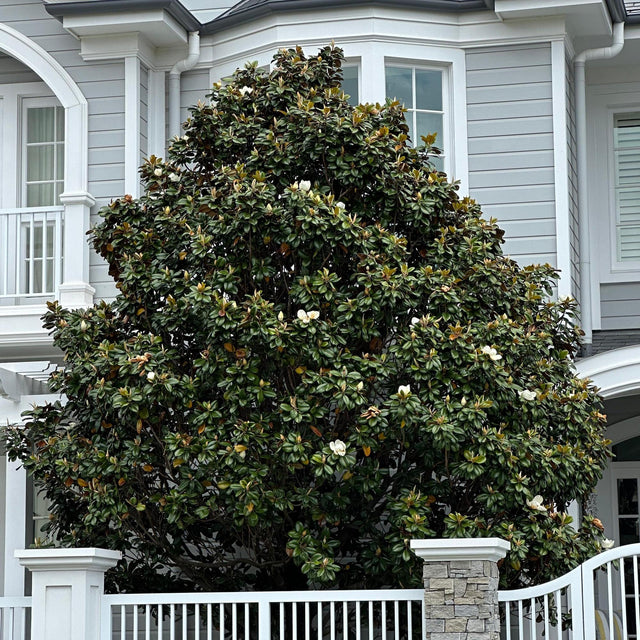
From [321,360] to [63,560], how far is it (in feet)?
7.05

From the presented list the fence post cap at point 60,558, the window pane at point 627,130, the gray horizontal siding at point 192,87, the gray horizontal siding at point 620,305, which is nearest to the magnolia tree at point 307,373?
the fence post cap at point 60,558

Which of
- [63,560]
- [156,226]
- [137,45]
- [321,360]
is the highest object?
[137,45]

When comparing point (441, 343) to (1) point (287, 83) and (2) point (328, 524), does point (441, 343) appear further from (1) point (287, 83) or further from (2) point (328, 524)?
(1) point (287, 83)

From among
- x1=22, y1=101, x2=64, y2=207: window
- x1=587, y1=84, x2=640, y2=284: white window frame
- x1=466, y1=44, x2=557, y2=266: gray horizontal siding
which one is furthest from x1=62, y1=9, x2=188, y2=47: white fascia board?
x1=587, y1=84, x2=640, y2=284: white window frame

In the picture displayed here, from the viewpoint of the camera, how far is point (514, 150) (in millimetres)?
11086

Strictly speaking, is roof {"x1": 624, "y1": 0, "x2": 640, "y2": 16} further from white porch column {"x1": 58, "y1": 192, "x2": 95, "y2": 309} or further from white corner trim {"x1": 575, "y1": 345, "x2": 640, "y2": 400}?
white porch column {"x1": 58, "y1": 192, "x2": 95, "y2": 309}

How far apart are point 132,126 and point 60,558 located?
196 inches

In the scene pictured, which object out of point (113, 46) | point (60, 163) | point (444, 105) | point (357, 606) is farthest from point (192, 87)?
point (357, 606)

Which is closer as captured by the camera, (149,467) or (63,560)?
(63,560)

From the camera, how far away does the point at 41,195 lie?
12.0 meters

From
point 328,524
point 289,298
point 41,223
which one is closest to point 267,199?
point 289,298

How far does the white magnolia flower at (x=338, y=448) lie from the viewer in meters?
7.80

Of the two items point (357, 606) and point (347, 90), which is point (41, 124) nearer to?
point (347, 90)

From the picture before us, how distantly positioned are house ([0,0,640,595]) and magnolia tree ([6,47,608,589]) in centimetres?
182
